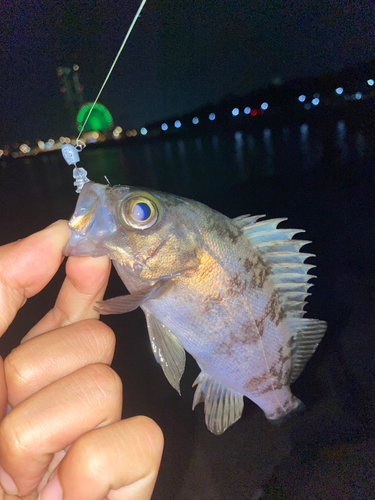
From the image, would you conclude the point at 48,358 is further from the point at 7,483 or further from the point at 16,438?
the point at 7,483

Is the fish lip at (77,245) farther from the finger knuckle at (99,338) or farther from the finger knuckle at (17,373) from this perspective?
the finger knuckle at (17,373)

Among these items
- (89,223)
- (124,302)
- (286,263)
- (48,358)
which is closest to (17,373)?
(48,358)

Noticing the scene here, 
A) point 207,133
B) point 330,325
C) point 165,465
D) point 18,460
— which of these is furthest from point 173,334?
point 207,133

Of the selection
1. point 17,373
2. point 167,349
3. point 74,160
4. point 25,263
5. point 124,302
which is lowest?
point 167,349

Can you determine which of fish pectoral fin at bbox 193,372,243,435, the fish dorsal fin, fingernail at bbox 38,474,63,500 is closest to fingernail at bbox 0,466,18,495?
fingernail at bbox 38,474,63,500

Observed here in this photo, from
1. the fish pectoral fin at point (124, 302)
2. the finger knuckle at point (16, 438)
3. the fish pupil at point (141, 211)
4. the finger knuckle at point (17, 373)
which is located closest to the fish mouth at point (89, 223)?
the fish pupil at point (141, 211)
